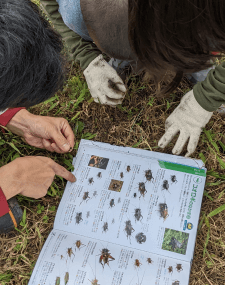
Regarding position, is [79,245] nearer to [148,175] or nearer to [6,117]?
[148,175]

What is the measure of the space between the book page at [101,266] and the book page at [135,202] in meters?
0.03

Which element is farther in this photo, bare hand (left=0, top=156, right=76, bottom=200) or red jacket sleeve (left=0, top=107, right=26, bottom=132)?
red jacket sleeve (left=0, top=107, right=26, bottom=132)

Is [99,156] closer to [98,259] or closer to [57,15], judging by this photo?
[98,259]

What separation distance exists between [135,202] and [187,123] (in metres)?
0.36

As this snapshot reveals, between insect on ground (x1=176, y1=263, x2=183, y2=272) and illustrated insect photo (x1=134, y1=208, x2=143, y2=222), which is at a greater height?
illustrated insect photo (x1=134, y1=208, x2=143, y2=222)

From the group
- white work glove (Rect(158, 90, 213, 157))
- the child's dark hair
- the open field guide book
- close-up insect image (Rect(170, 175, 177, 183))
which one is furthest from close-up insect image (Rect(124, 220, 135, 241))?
the child's dark hair

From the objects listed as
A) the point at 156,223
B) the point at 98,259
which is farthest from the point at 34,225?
the point at 156,223

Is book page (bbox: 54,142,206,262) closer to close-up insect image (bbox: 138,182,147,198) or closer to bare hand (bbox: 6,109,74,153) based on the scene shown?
close-up insect image (bbox: 138,182,147,198)

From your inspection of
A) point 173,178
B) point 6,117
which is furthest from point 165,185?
point 6,117

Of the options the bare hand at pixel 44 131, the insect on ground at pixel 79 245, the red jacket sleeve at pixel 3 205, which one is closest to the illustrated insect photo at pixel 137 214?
the insect on ground at pixel 79 245

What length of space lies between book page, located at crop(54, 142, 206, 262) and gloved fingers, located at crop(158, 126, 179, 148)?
0.06 metres

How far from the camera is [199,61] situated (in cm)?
67

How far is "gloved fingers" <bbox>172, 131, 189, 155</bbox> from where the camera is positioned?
39.8 inches

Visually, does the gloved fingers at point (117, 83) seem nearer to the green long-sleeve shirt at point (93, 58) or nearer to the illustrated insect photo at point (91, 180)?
the green long-sleeve shirt at point (93, 58)
